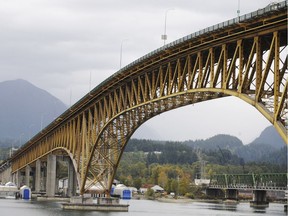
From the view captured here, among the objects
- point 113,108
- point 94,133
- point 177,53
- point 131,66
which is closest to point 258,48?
point 177,53

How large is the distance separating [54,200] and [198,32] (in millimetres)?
101889

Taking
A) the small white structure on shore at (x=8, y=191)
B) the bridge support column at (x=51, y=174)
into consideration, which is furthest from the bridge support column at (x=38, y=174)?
the bridge support column at (x=51, y=174)

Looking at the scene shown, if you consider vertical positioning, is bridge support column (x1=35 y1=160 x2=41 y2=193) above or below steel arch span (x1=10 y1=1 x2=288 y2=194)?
below

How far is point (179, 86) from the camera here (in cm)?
7631

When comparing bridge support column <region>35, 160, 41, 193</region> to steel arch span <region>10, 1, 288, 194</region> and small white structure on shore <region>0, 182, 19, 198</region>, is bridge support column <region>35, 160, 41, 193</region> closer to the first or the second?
small white structure on shore <region>0, 182, 19, 198</region>

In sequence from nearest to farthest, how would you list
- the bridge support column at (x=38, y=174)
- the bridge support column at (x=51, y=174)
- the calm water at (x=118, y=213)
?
the calm water at (x=118, y=213) < the bridge support column at (x=51, y=174) < the bridge support column at (x=38, y=174)

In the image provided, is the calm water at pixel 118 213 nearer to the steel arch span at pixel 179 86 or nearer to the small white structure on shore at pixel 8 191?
the steel arch span at pixel 179 86

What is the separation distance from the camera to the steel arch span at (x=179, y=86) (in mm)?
56906

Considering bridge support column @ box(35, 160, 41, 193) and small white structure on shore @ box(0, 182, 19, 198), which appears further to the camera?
small white structure on shore @ box(0, 182, 19, 198)

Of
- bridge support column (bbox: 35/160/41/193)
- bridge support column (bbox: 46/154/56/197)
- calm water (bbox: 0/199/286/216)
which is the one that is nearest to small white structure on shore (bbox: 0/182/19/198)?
bridge support column (bbox: 35/160/41/193)

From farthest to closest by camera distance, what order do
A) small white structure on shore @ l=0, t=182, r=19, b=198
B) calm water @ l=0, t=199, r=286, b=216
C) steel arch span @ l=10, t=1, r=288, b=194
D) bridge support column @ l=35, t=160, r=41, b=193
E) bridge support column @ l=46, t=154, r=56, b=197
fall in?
small white structure on shore @ l=0, t=182, r=19, b=198
bridge support column @ l=35, t=160, r=41, b=193
bridge support column @ l=46, t=154, r=56, b=197
calm water @ l=0, t=199, r=286, b=216
steel arch span @ l=10, t=1, r=288, b=194

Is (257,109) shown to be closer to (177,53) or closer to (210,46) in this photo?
(210,46)

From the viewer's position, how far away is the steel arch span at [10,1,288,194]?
56906 millimetres

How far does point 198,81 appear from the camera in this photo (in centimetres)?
7106
